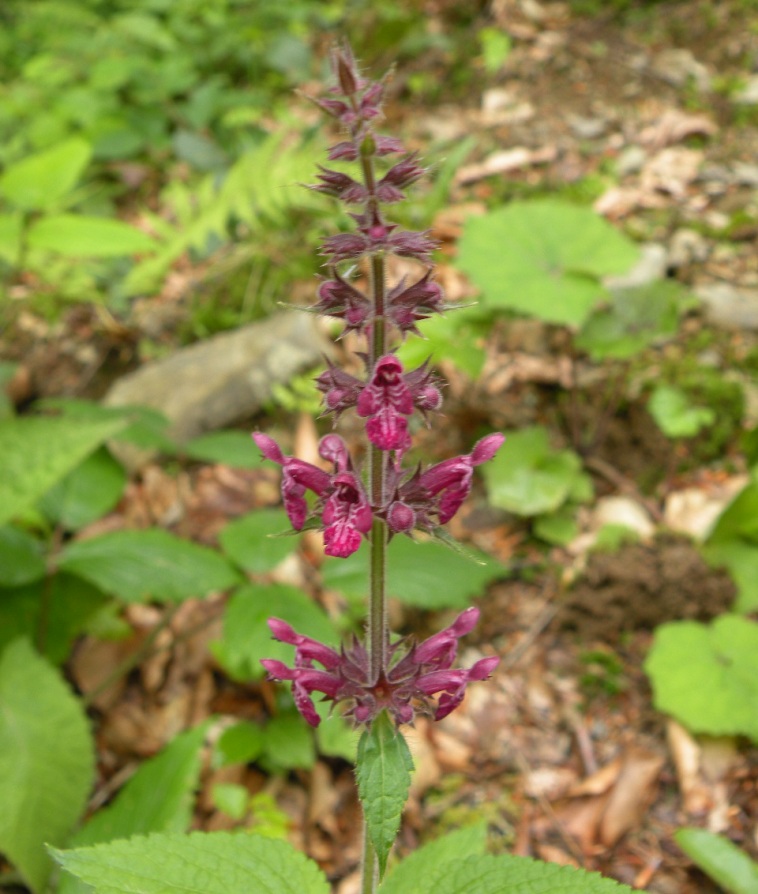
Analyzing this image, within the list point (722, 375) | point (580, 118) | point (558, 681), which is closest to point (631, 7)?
point (580, 118)

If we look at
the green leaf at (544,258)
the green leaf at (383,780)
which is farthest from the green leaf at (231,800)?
the green leaf at (544,258)

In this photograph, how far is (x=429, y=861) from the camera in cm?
240

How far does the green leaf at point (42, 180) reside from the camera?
4262mm

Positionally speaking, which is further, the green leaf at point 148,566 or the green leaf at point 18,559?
the green leaf at point 18,559

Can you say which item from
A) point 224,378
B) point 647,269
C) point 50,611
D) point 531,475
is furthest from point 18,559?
point 647,269

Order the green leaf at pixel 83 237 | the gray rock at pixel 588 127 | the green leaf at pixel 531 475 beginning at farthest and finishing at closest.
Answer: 1. the gray rock at pixel 588 127
2. the green leaf at pixel 531 475
3. the green leaf at pixel 83 237

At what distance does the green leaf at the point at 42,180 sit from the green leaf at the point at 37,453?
1394 millimetres

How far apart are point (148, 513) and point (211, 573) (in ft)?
6.09

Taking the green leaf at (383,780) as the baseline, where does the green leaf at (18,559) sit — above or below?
below

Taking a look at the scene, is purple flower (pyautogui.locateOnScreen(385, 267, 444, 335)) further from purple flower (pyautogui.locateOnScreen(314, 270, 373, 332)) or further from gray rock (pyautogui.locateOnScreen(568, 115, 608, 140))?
gray rock (pyautogui.locateOnScreen(568, 115, 608, 140))

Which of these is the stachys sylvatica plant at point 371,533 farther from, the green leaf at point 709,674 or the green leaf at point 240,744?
the green leaf at point 709,674

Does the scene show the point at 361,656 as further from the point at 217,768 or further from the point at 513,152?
the point at 513,152

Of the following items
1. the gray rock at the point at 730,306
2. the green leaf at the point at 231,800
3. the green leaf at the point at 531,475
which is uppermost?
the gray rock at the point at 730,306

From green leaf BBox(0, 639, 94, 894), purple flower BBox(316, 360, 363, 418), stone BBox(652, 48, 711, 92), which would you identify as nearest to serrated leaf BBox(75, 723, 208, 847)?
green leaf BBox(0, 639, 94, 894)
